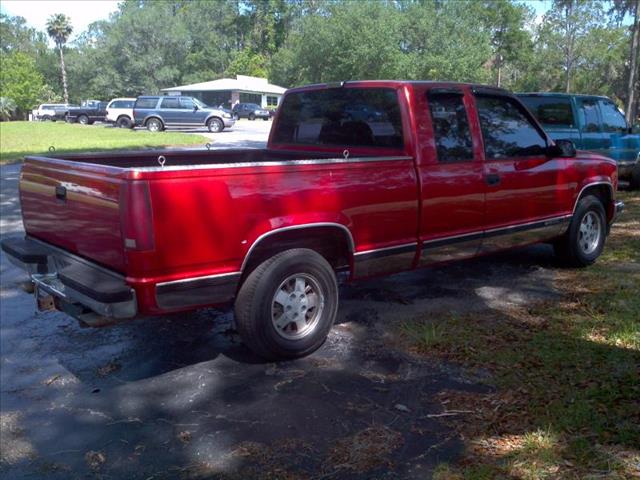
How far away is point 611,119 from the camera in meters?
11.3

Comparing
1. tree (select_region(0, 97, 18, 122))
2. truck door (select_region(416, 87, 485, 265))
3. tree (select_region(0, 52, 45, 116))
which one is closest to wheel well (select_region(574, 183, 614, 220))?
truck door (select_region(416, 87, 485, 265))

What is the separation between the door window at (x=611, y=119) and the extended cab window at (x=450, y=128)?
22.4 ft

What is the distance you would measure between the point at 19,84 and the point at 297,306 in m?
70.2

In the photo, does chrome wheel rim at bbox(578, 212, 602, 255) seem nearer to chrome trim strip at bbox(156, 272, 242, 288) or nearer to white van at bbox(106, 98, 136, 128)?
chrome trim strip at bbox(156, 272, 242, 288)

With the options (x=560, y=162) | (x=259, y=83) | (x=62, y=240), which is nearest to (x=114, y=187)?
(x=62, y=240)

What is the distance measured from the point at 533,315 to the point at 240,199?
2850 millimetres

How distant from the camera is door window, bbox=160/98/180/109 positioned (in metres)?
33.3

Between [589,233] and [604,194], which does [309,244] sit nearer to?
[589,233]

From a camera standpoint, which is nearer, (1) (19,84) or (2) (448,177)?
(2) (448,177)

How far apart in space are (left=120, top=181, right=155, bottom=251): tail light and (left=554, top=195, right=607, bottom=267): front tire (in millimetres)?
4611

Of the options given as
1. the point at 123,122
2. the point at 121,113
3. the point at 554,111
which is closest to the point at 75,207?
the point at 554,111

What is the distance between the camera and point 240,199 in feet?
13.0

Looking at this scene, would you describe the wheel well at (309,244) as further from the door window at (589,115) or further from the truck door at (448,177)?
the door window at (589,115)

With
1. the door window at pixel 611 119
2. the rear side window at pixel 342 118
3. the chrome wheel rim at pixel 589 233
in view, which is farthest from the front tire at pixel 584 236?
the door window at pixel 611 119
